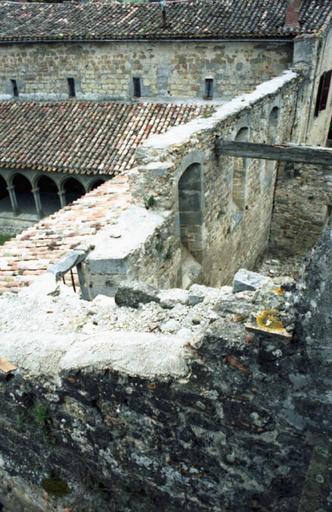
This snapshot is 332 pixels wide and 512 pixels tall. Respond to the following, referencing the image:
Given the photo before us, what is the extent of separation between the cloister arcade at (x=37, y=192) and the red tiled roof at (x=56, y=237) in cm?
786

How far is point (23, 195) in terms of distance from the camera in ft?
64.0

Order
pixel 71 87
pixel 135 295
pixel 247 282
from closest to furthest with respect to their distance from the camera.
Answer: pixel 247 282 → pixel 135 295 → pixel 71 87

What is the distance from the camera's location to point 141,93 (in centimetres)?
1609

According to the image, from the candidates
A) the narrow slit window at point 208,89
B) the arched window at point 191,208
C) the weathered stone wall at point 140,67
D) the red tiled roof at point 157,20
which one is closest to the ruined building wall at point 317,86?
the red tiled roof at point 157,20

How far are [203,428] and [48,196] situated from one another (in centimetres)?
1723

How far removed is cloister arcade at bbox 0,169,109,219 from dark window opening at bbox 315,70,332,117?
7477 millimetres

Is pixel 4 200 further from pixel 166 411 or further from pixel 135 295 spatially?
pixel 166 411

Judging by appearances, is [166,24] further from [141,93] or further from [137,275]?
[137,275]

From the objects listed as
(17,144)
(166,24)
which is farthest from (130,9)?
(17,144)

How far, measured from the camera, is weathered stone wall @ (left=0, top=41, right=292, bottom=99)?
14219mm

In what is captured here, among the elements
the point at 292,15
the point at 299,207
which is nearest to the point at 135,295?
the point at 299,207

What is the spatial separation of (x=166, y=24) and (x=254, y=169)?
7.87 meters

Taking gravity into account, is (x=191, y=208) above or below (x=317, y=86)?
below

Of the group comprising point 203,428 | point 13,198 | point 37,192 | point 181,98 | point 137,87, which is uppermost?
point 137,87
